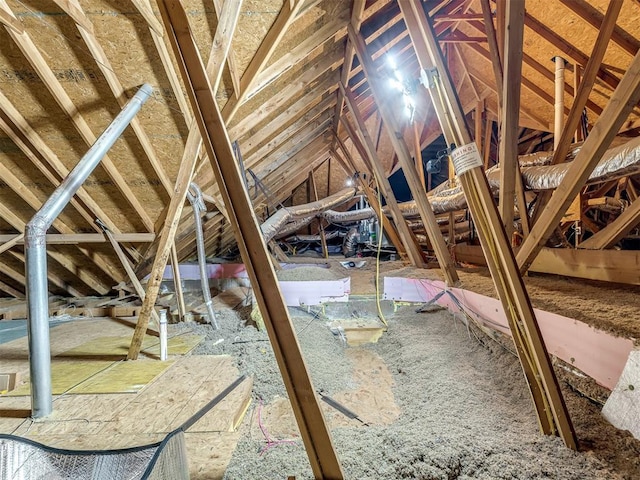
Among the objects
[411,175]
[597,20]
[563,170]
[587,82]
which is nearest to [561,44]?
[597,20]

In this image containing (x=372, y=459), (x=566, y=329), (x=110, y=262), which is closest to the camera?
(x=372, y=459)

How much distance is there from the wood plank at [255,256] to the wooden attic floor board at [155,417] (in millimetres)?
537

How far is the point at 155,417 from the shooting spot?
1.42 meters

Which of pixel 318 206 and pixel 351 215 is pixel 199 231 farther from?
pixel 351 215

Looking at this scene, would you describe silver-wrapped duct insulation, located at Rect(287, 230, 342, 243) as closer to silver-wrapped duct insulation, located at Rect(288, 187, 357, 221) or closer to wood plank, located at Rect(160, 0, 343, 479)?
silver-wrapped duct insulation, located at Rect(288, 187, 357, 221)

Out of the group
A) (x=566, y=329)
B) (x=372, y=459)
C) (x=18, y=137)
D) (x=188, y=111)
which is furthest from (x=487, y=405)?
(x=18, y=137)

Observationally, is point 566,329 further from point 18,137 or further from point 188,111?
point 18,137

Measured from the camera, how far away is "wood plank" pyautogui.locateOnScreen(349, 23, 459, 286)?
2.76 m

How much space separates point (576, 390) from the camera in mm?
1345

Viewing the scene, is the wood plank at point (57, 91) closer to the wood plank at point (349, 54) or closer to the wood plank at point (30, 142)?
the wood plank at point (30, 142)

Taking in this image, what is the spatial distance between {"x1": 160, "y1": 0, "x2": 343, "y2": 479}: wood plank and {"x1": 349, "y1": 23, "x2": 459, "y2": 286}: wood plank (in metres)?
2.25

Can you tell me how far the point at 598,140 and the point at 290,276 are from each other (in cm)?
302

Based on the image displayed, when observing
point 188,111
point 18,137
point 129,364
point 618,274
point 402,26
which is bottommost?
point 618,274

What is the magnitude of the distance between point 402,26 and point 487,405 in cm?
402
